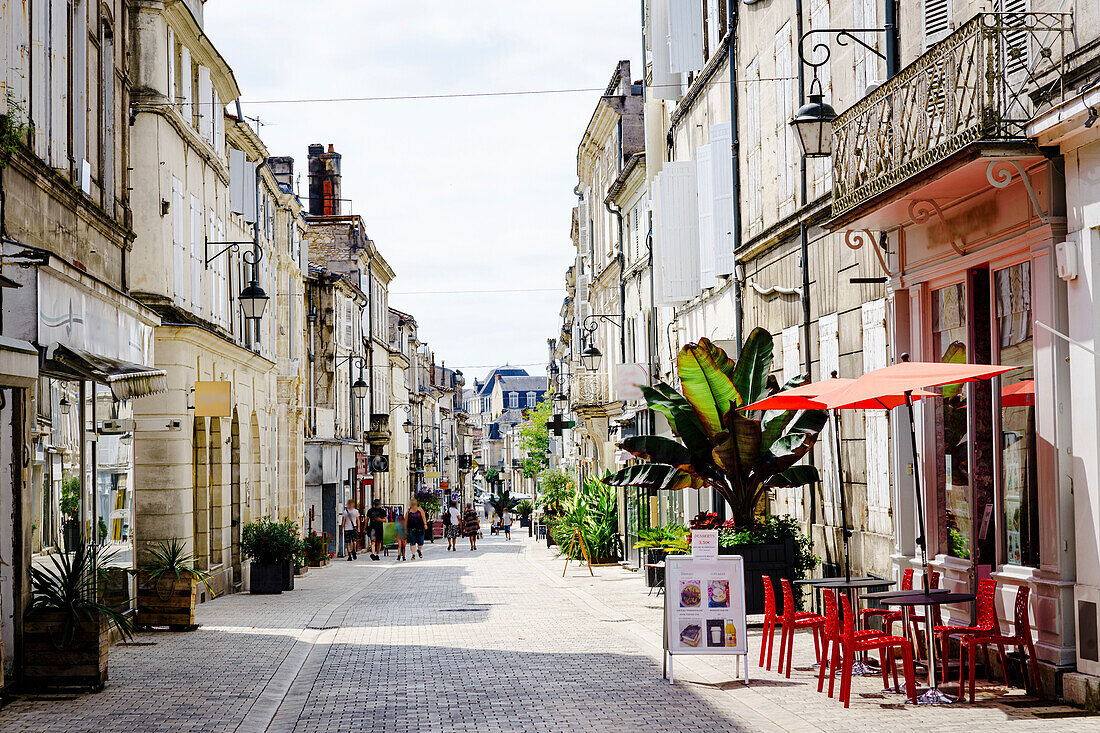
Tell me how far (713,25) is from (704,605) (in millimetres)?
12659

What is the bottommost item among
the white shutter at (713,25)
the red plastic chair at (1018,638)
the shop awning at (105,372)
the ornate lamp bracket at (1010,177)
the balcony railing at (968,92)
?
the red plastic chair at (1018,638)

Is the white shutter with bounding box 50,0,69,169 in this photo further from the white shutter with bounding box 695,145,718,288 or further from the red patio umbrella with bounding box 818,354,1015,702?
the white shutter with bounding box 695,145,718,288

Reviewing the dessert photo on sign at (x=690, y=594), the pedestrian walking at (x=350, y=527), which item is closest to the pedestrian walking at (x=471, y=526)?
the pedestrian walking at (x=350, y=527)

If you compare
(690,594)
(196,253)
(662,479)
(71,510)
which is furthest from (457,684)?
(196,253)

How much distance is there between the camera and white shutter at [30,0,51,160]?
12812 mm

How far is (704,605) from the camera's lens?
11148 mm

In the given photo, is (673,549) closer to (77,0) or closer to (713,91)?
(713,91)

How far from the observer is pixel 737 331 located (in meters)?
20.0

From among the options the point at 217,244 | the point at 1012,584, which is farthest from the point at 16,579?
the point at 217,244

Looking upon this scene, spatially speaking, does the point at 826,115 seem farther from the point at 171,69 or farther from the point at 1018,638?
the point at 171,69

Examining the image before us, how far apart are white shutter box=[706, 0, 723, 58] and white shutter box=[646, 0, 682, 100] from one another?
1552 millimetres

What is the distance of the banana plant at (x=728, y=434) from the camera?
14930mm

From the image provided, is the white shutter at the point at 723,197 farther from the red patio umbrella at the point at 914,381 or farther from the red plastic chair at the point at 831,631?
the red plastic chair at the point at 831,631

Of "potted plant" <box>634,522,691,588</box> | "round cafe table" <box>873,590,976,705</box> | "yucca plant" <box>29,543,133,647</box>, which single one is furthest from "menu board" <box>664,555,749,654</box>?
"potted plant" <box>634,522,691,588</box>
